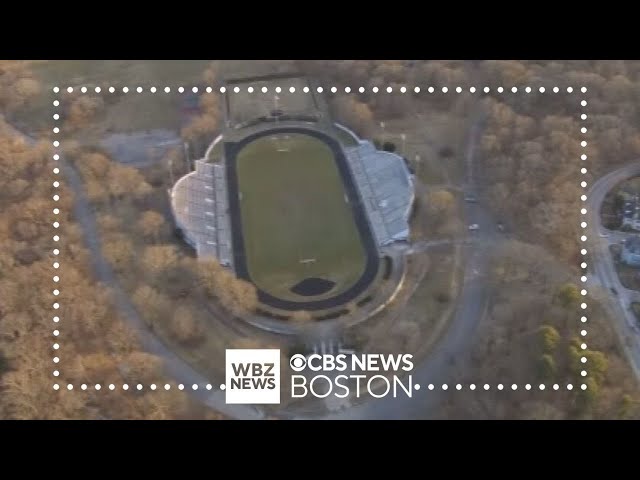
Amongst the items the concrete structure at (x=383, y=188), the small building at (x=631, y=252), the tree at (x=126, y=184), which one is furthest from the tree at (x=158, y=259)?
the small building at (x=631, y=252)

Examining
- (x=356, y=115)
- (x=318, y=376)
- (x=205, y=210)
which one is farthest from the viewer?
(x=356, y=115)

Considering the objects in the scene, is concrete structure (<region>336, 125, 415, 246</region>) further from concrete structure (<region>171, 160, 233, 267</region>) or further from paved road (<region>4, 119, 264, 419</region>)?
paved road (<region>4, 119, 264, 419</region>)

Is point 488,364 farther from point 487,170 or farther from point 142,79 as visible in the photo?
point 142,79

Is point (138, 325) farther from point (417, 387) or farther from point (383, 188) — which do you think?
point (383, 188)

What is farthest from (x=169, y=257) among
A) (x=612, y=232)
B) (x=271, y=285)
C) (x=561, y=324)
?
(x=612, y=232)

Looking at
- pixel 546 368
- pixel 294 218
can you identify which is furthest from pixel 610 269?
pixel 294 218
